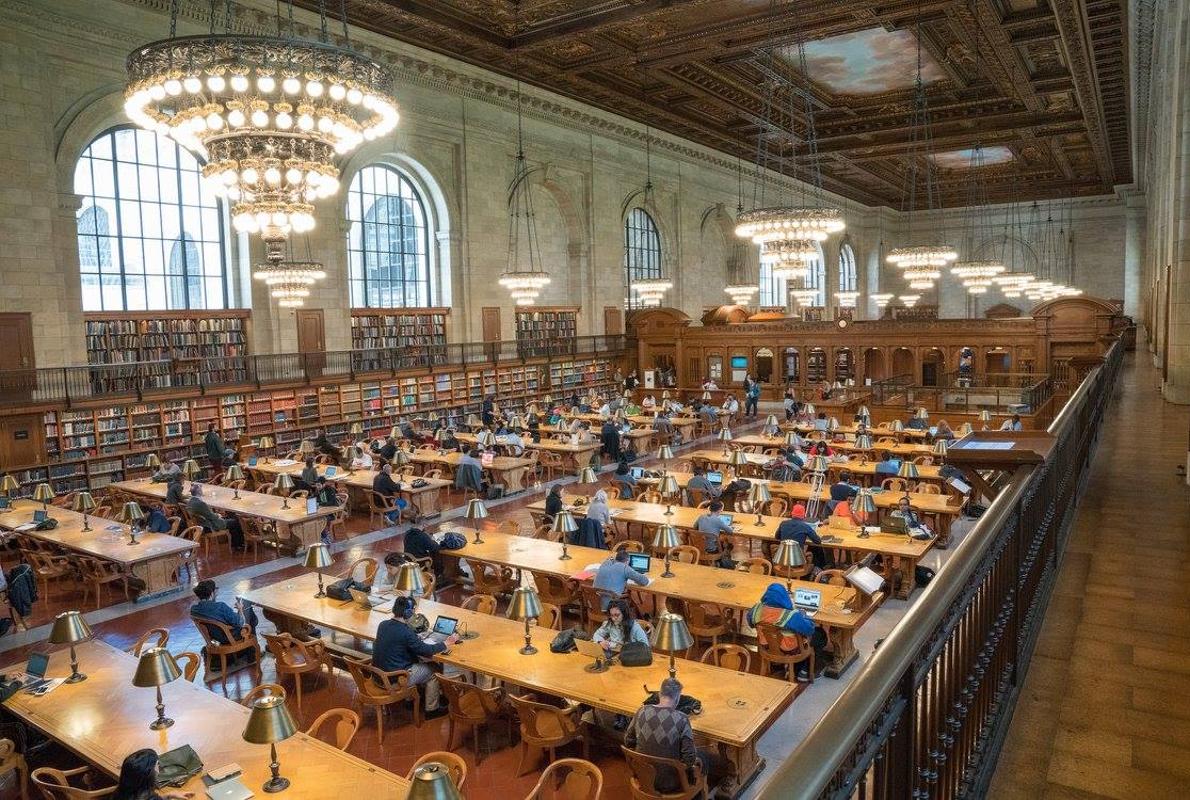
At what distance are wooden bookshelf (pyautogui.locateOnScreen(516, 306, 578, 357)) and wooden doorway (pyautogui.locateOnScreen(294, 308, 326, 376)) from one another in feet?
18.5

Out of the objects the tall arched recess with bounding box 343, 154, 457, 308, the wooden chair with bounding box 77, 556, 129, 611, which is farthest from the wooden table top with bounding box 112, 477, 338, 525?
the tall arched recess with bounding box 343, 154, 457, 308

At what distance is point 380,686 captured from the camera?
659 centimetres

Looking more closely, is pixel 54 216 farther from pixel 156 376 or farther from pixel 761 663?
pixel 761 663

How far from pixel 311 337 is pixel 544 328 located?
8.73m

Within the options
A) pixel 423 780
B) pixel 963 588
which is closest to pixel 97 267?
pixel 423 780

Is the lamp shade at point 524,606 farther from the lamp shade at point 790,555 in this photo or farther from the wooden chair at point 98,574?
A: the wooden chair at point 98,574

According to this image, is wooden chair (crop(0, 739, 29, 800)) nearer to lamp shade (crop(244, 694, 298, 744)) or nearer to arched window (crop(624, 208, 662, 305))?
lamp shade (crop(244, 694, 298, 744))

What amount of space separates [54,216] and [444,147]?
1012 centimetres

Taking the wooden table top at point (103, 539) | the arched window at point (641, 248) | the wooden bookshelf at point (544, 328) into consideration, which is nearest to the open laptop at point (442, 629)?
the wooden table top at point (103, 539)

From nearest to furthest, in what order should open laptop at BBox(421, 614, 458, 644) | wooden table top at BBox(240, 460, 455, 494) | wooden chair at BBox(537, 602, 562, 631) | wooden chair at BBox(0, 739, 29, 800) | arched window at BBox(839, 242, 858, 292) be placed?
wooden chair at BBox(0, 739, 29, 800) → open laptop at BBox(421, 614, 458, 644) → wooden chair at BBox(537, 602, 562, 631) → wooden table top at BBox(240, 460, 455, 494) → arched window at BBox(839, 242, 858, 292)

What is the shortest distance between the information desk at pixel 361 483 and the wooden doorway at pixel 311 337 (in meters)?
3.98

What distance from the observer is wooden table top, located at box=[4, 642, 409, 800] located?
455cm

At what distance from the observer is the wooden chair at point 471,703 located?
20.1 ft

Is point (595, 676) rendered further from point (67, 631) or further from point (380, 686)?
point (67, 631)
